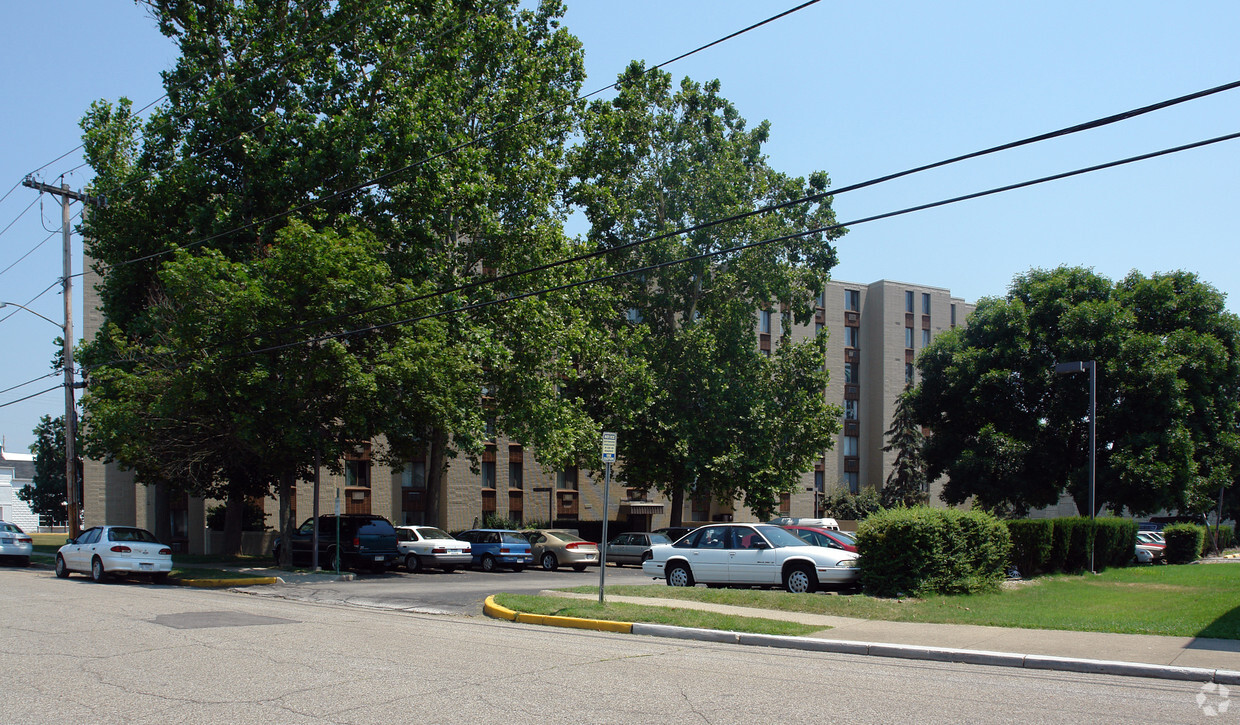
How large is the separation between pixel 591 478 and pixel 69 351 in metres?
27.3

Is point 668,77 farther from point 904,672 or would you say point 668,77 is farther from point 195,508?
point 904,672

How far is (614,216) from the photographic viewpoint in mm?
37500

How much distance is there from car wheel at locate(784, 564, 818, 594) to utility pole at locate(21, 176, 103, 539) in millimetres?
23069

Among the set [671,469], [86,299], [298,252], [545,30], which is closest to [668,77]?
[545,30]

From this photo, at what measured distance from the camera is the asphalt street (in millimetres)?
7328

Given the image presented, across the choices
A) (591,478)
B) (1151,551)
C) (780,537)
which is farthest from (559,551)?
(1151,551)

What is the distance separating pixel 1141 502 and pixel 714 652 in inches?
1383

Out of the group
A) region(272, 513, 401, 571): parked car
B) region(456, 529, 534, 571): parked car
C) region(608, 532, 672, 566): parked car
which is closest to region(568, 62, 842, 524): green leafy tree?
region(608, 532, 672, 566): parked car

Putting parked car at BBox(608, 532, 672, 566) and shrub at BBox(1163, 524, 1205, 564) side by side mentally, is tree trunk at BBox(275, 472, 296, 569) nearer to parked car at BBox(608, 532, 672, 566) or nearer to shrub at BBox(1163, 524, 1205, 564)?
parked car at BBox(608, 532, 672, 566)

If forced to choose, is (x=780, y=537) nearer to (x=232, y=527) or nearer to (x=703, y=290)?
(x=703, y=290)

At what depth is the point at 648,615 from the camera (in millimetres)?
14125

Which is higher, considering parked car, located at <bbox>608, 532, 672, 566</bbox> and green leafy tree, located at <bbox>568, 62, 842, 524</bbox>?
green leafy tree, located at <bbox>568, 62, 842, 524</bbox>

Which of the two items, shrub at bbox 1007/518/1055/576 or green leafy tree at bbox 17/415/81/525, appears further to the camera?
green leafy tree at bbox 17/415/81/525

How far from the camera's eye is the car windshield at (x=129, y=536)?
22.8 meters
